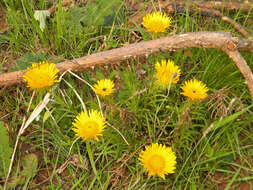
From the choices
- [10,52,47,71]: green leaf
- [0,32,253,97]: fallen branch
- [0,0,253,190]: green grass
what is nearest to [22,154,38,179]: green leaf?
[0,0,253,190]: green grass

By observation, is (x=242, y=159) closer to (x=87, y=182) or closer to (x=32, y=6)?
(x=87, y=182)

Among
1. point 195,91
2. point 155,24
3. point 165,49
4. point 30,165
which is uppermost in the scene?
point 155,24

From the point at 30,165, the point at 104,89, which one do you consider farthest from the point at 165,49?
the point at 30,165

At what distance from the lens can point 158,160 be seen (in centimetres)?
140

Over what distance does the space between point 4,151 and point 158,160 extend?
3.14 ft

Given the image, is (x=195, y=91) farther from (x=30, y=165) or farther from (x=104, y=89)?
(x=30, y=165)

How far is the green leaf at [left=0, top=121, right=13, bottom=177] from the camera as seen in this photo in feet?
5.23

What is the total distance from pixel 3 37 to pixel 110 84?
1.09m

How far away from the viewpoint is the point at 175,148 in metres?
1.58

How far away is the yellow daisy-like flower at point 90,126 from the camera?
1409mm

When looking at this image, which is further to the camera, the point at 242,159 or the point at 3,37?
the point at 3,37

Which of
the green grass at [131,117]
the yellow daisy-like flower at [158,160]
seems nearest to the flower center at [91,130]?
the green grass at [131,117]

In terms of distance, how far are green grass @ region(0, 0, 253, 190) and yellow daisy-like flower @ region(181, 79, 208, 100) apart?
7 cm

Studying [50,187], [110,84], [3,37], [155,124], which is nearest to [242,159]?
[155,124]
